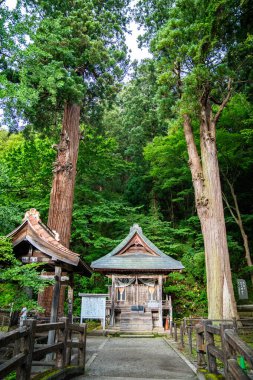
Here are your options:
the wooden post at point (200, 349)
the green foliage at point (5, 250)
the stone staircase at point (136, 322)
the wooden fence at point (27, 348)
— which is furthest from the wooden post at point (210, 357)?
the stone staircase at point (136, 322)

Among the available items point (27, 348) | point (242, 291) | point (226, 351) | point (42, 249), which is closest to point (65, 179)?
point (42, 249)

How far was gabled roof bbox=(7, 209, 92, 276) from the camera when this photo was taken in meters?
5.34

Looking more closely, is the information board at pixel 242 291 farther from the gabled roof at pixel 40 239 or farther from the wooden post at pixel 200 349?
the gabled roof at pixel 40 239

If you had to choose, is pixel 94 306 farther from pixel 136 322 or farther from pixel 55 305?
pixel 55 305

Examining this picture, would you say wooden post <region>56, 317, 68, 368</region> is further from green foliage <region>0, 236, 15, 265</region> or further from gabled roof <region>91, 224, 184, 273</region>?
gabled roof <region>91, 224, 184, 273</region>

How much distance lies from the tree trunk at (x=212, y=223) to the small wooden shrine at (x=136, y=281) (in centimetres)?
438

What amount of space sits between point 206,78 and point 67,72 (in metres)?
5.11

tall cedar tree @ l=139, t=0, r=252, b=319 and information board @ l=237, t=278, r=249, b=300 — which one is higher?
tall cedar tree @ l=139, t=0, r=252, b=319

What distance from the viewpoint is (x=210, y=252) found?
→ 9016mm

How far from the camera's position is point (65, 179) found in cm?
876

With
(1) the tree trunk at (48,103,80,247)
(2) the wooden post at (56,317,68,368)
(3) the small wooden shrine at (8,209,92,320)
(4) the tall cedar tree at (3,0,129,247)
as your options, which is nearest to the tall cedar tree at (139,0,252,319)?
(4) the tall cedar tree at (3,0,129,247)

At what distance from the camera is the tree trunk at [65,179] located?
26.9 feet

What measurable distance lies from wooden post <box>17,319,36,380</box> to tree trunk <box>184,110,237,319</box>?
667 cm

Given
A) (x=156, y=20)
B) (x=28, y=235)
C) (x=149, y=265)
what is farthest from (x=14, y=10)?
(x=149, y=265)
